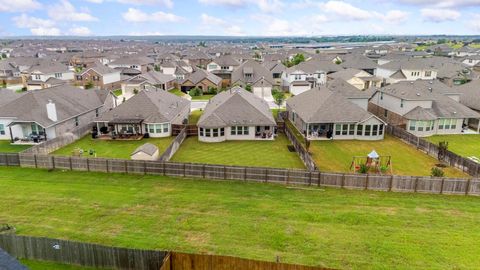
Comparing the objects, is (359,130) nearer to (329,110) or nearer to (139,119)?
(329,110)

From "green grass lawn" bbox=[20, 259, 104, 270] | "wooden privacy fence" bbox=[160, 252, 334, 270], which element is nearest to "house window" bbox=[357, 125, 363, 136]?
"wooden privacy fence" bbox=[160, 252, 334, 270]

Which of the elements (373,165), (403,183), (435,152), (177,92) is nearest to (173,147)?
(373,165)

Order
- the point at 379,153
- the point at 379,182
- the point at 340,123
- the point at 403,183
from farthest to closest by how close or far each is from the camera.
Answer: the point at 340,123 → the point at 379,153 → the point at 379,182 → the point at 403,183

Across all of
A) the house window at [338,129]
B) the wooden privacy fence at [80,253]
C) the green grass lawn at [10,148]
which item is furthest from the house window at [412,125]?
the green grass lawn at [10,148]

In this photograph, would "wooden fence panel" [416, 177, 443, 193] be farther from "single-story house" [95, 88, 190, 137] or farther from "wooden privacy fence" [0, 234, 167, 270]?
"single-story house" [95, 88, 190, 137]

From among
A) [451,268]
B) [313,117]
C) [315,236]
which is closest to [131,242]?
[315,236]

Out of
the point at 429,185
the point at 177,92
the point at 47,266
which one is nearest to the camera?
the point at 47,266
